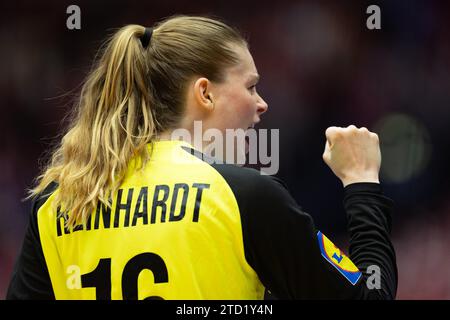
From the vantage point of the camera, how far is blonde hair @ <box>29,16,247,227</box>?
1.12 meters

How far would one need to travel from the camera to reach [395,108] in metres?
3.55

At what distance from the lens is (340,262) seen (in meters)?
1.06

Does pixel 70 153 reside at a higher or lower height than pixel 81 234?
higher

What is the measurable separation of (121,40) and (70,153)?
0.74 feet

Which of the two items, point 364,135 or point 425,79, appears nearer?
point 364,135

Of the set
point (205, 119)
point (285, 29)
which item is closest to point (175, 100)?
point (205, 119)

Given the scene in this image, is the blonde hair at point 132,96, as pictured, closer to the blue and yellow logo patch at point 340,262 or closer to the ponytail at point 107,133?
the ponytail at point 107,133

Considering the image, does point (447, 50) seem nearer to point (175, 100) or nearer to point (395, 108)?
point (395, 108)

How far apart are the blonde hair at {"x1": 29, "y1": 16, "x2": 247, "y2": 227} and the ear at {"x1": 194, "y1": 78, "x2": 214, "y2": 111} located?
19 mm

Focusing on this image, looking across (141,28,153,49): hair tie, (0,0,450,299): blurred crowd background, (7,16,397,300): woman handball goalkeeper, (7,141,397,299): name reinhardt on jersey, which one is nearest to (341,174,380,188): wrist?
→ (7,16,397,300): woman handball goalkeeper

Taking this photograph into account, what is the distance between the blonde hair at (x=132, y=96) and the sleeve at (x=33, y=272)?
0.07 m

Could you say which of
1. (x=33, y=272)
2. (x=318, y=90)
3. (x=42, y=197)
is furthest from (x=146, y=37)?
(x=318, y=90)

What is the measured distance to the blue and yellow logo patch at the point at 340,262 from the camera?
3.45 feet

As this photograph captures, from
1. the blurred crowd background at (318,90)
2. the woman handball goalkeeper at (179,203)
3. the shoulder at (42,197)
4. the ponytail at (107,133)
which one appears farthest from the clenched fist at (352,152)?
the blurred crowd background at (318,90)
